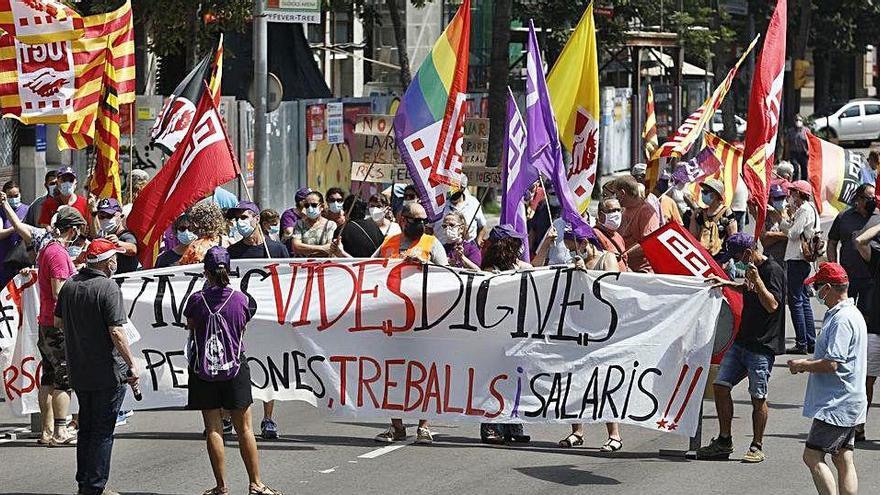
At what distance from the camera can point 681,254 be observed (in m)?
11.1

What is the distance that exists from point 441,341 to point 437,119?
2580 millimetres

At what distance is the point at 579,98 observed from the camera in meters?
14.4

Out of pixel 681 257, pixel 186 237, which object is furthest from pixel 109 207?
pixel 681 257

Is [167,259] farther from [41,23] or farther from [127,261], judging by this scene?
[41,23]

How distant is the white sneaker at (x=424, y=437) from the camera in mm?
11469

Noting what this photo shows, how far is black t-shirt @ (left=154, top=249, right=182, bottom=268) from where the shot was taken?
12523 mm

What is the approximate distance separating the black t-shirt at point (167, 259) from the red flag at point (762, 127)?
172 inches

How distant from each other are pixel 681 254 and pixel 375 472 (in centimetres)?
251

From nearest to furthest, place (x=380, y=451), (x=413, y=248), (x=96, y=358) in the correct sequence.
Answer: (x=96, y=358), (x=380, y=451), (x=413, y=248)

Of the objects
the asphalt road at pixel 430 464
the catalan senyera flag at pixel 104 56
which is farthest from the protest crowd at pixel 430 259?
the catalan senyera flag at pixel 104 56

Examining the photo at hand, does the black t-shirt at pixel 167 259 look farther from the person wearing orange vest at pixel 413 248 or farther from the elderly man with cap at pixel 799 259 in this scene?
the elderly man with cap at pixel 799 259

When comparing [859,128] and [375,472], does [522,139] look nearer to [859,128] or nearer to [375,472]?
[375,472]

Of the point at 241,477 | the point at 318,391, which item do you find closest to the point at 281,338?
the point at 318,391

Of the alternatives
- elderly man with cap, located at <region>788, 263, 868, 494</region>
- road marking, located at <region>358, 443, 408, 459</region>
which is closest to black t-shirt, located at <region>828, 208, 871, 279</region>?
road marking, located at <region>358, 443, 408, 459</region>
